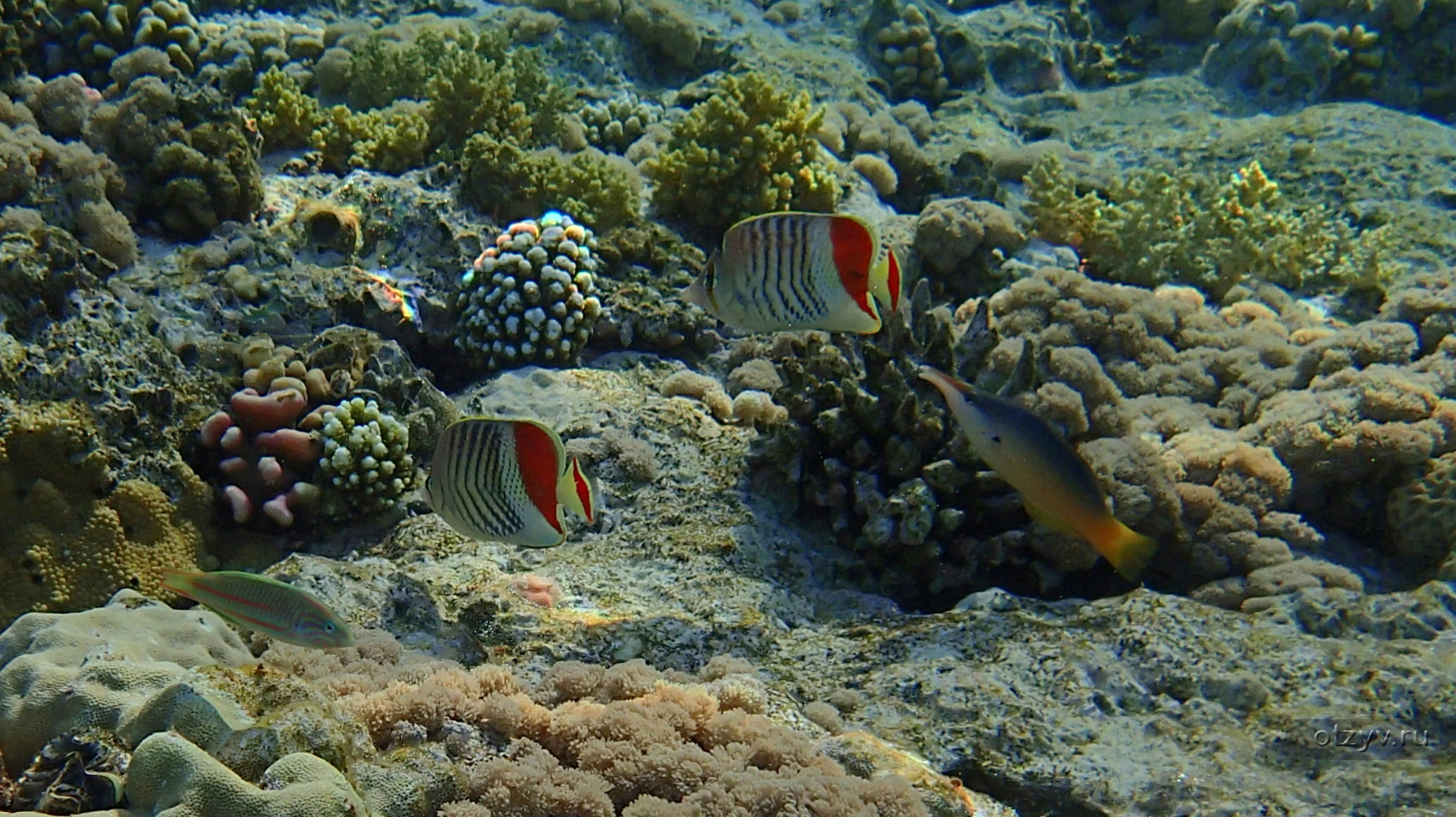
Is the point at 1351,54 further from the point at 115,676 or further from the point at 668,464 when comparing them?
the point at 115,676

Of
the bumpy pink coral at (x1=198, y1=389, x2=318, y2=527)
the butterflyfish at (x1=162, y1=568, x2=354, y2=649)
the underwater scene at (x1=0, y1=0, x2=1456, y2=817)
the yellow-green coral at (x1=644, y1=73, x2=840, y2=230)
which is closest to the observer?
the underwater scene at (x1=0, y1=0, x2=1456, y2=817)

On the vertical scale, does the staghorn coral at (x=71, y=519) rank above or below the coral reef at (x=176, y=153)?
below

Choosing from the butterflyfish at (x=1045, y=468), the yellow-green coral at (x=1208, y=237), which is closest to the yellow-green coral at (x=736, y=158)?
the yellow-green coral at (x=1208, y=237)

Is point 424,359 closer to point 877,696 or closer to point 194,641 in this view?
point 194,641

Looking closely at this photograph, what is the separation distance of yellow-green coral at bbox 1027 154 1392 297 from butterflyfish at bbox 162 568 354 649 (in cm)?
690

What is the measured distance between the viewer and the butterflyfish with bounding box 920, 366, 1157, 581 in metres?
2.98

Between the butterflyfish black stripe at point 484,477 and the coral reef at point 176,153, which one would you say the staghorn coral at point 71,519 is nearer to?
the butterflyfish black stripe at point 484,477

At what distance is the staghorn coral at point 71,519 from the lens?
13.0ft

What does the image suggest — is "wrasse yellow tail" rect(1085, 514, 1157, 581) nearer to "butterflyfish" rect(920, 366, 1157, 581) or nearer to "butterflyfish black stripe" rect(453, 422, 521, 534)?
"butterflyfish" rect(920, 366, 1157, 581)

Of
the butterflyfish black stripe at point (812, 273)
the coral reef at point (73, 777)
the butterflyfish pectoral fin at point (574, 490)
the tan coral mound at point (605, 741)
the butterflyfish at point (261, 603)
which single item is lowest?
the tan coral mound at point (605, 741)

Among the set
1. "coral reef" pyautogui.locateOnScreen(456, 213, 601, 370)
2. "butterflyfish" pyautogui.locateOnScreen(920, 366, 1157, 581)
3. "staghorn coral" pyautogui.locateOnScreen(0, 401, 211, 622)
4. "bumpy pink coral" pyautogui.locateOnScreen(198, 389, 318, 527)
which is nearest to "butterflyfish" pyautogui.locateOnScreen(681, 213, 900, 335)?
"butterflyfish" pyautogui.locateOnScreen(920, 366, 1157, 581)

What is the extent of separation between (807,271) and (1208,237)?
6.08 meters

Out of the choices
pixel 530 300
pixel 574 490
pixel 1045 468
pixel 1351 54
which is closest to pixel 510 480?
pixel 574 490

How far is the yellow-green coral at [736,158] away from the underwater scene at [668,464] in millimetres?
42
